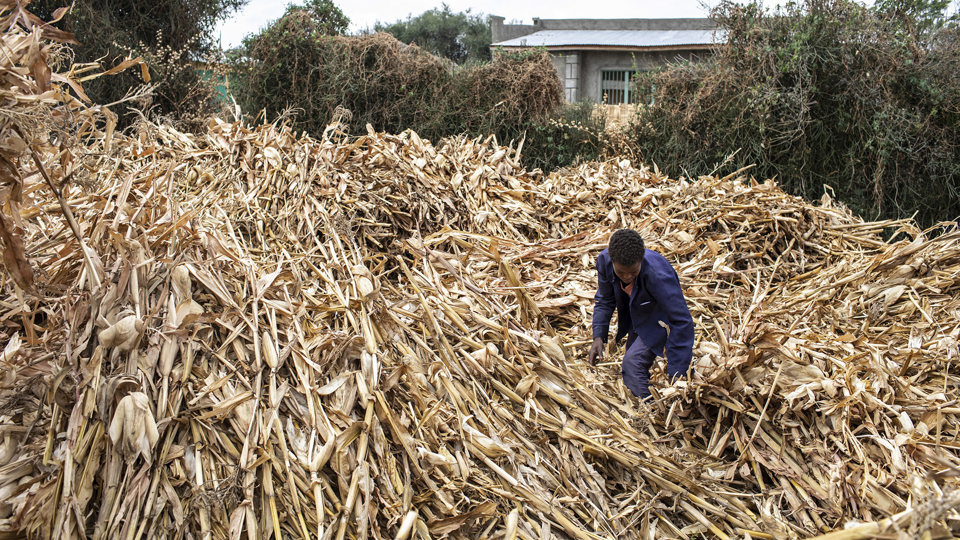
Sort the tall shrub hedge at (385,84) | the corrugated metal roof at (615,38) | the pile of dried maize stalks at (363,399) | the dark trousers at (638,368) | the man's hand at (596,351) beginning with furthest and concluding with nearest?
the corrugated metal roof at (615,38) < the tall shrub hedge at (385,84) < the man's hand at (596,351) < the dark trousers at (638,368) < the pile of dried maize stalks at (363,399)

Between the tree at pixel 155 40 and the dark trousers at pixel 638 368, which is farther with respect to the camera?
the tree at pixel 155 40

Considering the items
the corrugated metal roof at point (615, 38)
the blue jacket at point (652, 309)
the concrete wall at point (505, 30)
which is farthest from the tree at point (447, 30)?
the blue jacket at point (652, 309)

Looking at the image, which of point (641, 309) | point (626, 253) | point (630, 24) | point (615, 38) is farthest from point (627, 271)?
point (630, 24)

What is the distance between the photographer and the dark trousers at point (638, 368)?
3109 millimetres

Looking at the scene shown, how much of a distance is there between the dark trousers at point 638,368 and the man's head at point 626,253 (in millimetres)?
390

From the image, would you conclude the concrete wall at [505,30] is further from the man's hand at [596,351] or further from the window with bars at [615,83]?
the man's hand at [596,351]

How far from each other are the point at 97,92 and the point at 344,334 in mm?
7500

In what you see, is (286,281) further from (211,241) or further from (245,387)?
(245,387)

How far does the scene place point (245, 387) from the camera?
225cm

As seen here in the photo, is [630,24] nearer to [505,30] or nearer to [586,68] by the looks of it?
[505,30]

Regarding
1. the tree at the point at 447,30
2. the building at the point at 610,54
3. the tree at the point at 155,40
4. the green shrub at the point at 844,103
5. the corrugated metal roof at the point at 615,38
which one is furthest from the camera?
the tree at the point at 447,30

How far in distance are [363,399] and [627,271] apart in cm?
141

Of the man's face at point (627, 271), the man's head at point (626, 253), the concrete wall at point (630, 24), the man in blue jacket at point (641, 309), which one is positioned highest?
the concrete wall at point (630, 24)

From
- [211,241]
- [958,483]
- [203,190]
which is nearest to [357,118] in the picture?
[203,190]
